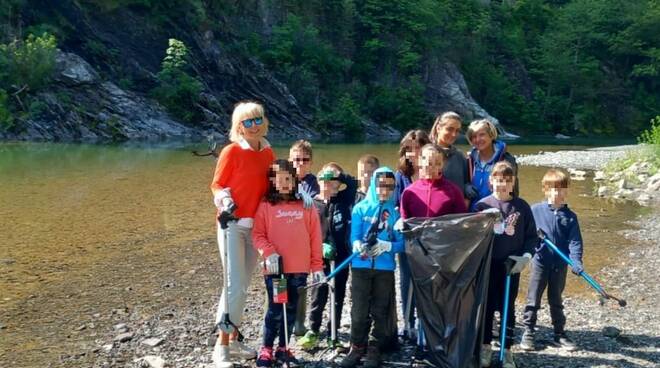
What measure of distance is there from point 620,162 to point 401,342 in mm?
19262

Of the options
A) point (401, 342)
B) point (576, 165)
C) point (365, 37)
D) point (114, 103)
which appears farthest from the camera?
point (365, 37)

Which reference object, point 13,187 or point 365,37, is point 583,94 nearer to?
point 365,37

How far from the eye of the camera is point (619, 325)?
6.64 m

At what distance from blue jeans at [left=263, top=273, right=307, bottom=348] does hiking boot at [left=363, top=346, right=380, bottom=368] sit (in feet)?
2.37

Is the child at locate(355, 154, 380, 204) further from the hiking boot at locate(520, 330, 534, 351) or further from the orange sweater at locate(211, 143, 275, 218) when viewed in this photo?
the hiking boot at locate(520, 330, 534, 351)

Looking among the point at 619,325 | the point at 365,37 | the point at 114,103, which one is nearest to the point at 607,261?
the point at 619,325

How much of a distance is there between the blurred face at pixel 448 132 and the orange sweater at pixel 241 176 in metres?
1.67

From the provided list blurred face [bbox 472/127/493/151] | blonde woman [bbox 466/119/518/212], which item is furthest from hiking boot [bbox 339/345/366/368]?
blurred face [bbox 472/127/493/151]

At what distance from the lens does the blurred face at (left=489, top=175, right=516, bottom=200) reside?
17.3 feet

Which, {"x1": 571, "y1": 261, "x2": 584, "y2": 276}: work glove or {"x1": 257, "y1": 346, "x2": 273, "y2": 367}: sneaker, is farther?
{"x1": 571, "y1": 261, "x2": 584, "y2": 276}: work glove

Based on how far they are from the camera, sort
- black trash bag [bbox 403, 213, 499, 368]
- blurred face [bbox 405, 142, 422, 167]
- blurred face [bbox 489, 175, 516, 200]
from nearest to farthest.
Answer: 1. black trash bag [bbox 403, 213, 499, 368]
2. blurred face [bbox 489, 175, 516, 200]
3. blurred face [bbox 405, 142, 422, 167]

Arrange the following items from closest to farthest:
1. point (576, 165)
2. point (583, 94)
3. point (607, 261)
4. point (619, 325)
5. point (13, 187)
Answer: point (619, 325), point (607, 261), point (13, 187), point (576, 165), point (583, 94)

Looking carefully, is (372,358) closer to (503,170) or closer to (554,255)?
(503,170)

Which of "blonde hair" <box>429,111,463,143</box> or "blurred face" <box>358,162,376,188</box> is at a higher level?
"blonde hair" <box>429,111,463,143</box>
